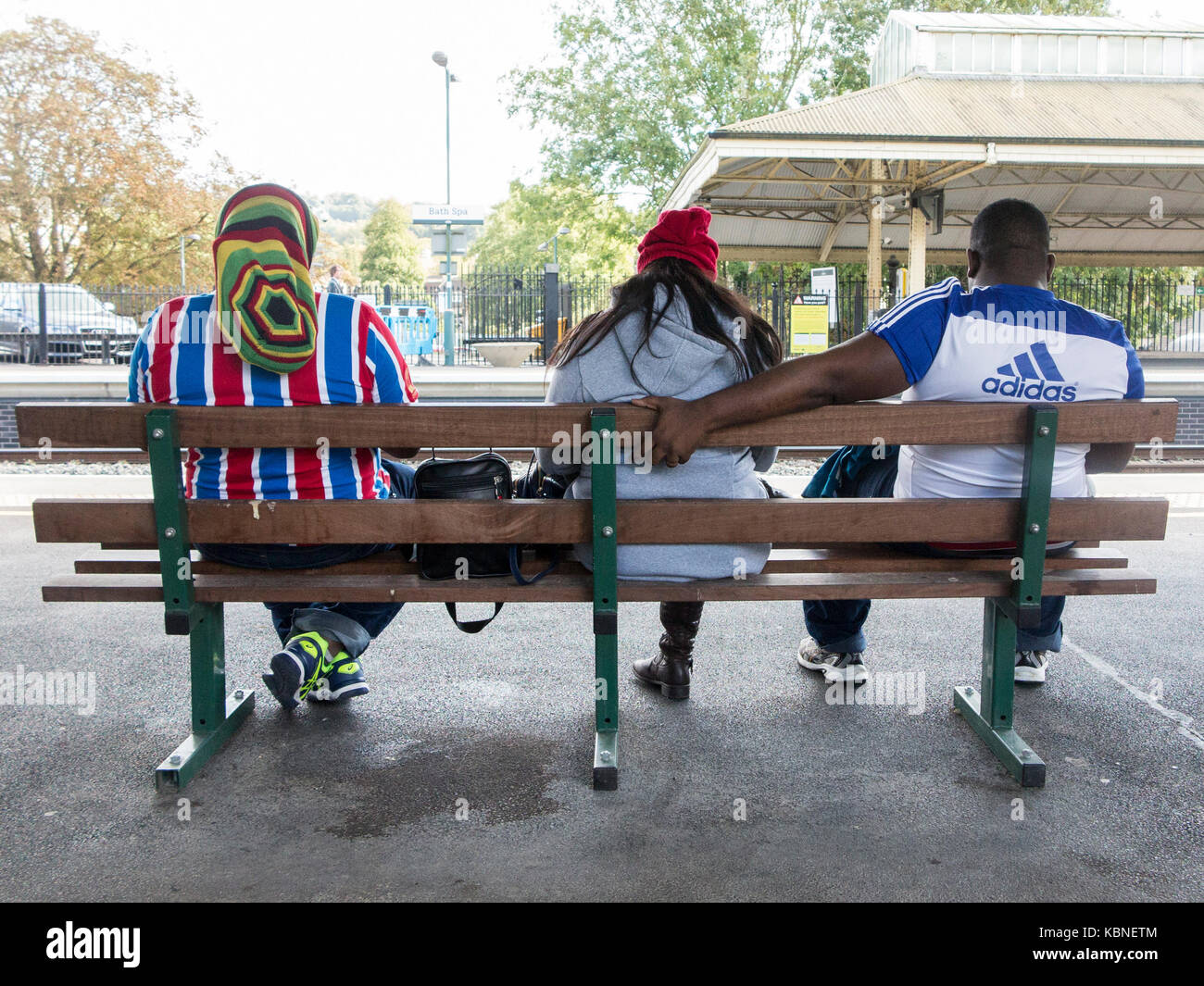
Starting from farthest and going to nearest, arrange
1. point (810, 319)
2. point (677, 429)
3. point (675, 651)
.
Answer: point (810, 319), point (675, 651), point (677, 429)

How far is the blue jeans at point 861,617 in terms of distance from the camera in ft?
12.3

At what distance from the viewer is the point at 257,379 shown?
3.20 metres

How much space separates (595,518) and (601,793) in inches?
31.2

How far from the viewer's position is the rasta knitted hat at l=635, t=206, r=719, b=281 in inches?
130

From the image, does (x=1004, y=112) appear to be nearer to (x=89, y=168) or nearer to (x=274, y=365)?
(x=274, y=365)

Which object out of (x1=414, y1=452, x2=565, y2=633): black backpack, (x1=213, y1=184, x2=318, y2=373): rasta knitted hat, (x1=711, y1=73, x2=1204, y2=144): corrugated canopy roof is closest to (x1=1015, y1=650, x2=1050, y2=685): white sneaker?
(x1=414, y1=452, x2=565, y2=633): black backpack

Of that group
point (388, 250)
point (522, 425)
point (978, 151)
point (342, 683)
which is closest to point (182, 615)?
point (342, 683)

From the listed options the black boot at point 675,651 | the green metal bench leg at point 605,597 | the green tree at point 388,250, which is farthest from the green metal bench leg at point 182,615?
the green tree at point 388,250

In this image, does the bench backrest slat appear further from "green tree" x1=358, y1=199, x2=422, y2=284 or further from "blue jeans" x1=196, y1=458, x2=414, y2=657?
"green tree" x1=358, y1=199, x2=422, y2=284

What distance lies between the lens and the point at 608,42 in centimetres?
3559

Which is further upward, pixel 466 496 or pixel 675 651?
pixel 466 496

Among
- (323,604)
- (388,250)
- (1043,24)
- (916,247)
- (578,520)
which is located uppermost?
(388,250)

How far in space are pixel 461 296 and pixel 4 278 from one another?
20.2m

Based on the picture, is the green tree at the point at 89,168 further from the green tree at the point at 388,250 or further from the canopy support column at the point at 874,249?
the green tree at the point at 388,250
